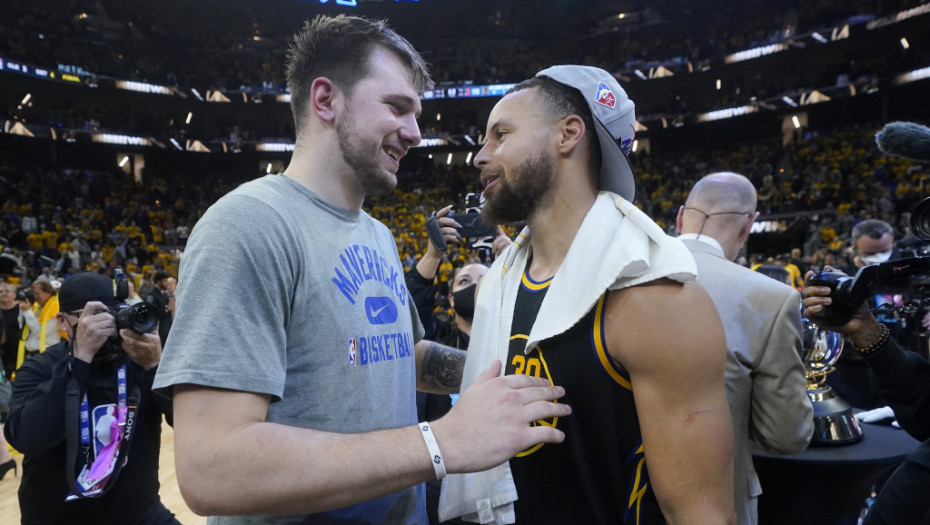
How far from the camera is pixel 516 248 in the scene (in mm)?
1721

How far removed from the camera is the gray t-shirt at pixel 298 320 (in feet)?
3.49

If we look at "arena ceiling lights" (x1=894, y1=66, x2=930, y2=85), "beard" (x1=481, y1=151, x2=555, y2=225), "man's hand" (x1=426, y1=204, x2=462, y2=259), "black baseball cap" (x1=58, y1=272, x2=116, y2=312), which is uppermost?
"arena ceiling lights" (x1=894, y1=66, x2=930, y2=85)

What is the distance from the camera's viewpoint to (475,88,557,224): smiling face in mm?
1541

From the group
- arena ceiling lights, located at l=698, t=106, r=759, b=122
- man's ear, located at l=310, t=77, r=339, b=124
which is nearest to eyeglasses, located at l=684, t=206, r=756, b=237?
man's ear, located at l=310, t=77, r=339, b=124

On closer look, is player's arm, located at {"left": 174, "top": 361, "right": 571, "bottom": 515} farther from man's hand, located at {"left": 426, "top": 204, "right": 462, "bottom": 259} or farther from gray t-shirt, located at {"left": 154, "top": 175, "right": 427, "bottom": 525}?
man's hand, located at {"left": 426, "top": 204, "right": 462, "bottom": 259}

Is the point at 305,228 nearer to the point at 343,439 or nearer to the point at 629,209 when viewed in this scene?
the point at 343,439

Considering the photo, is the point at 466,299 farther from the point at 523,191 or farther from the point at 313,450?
the point at 313,450

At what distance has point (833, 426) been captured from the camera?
2.18 metres

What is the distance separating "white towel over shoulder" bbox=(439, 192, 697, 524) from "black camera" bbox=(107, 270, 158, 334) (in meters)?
1.37

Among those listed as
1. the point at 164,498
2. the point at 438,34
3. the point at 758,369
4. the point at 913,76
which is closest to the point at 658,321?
the point at 758,369

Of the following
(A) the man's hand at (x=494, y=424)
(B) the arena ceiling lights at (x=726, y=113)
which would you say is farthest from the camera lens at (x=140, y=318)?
(B) the arena ceiling lights at (x=726, y=113)

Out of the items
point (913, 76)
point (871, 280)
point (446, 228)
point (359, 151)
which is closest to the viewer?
point (359, 151)

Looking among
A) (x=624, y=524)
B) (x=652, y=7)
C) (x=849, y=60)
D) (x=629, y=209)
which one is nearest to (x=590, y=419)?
(x=624, y=524)

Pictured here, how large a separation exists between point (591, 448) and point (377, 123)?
94 centimetres
